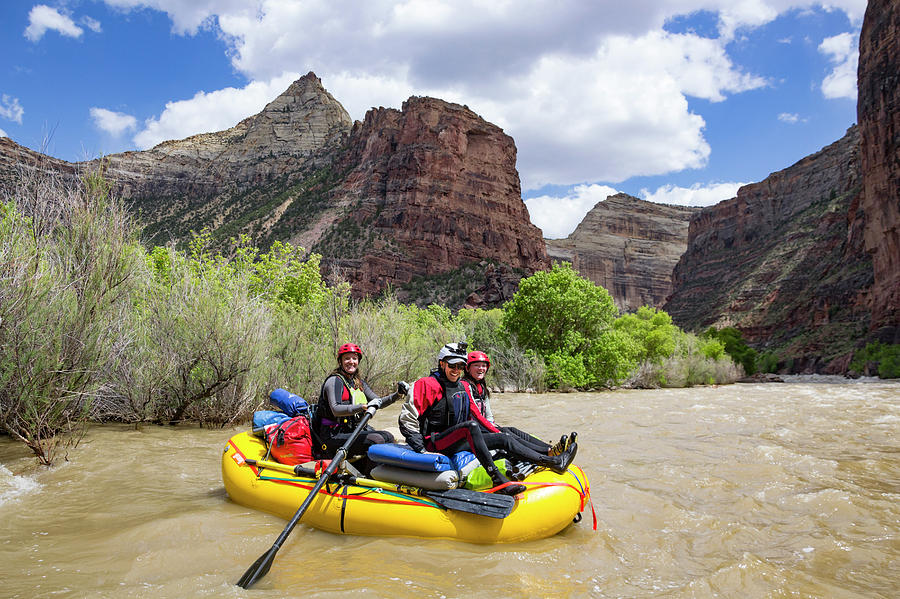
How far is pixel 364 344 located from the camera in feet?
52.5

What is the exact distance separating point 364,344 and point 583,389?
12353 mm

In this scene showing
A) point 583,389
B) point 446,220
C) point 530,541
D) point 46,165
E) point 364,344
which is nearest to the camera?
point 530,541

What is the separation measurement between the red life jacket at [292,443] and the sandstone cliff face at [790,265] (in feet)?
190

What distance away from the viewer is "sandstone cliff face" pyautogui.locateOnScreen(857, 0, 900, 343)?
156 ft

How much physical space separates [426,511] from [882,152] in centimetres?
6431

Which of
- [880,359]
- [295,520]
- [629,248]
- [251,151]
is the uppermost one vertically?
[251,151]

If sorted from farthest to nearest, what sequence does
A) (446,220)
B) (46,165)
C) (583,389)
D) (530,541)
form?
(446,220) → (583,389) → (46,165) → (530,541)

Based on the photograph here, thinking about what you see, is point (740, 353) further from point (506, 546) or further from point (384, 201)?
point (506, 546)

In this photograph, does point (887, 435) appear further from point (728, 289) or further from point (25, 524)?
point (728, 289)

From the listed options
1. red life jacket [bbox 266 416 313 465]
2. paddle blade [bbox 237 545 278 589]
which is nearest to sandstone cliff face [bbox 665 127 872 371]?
red life jacket [bbox 266 416 313 465]

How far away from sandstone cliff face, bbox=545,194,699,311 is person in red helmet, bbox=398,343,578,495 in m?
163

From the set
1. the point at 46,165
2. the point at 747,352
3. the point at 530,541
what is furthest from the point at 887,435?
the point at 747,352

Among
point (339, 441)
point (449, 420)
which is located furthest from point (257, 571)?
point (449, 420)

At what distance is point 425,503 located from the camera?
4.86 metres
